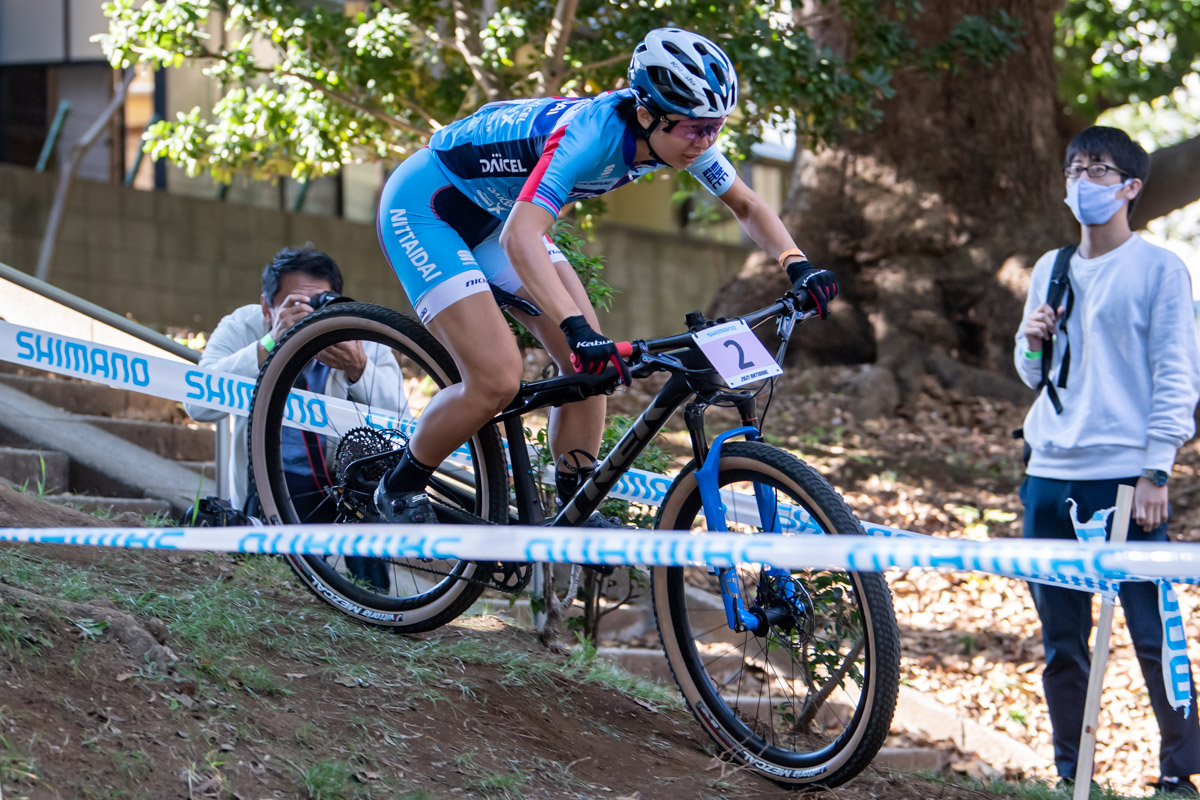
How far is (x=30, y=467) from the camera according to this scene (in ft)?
20.0

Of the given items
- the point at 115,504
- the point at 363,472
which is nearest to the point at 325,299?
the point at 363,472

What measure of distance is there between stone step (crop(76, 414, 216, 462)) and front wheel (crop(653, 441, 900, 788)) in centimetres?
472

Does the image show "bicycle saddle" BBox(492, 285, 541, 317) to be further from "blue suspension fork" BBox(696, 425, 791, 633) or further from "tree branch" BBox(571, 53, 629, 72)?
"tree branch" BBox(571, 53, 629, 72)

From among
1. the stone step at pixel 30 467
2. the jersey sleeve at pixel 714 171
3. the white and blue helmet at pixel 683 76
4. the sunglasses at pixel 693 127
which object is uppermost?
the white and blue helmet at pixel 683 76

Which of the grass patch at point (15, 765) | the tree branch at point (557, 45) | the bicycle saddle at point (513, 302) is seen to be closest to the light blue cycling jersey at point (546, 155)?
the bicycle saddle at point (513, 302)

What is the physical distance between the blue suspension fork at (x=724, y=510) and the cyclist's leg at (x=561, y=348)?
0.61 metres

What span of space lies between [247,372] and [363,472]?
1.53m

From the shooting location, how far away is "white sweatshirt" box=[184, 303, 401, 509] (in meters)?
4.59

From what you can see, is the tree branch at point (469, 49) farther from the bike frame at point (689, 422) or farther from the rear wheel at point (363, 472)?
the bike frame at point (689, 422)

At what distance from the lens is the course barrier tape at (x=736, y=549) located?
2098mm

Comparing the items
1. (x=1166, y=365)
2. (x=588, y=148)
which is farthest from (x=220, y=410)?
(x=1166, y=365)

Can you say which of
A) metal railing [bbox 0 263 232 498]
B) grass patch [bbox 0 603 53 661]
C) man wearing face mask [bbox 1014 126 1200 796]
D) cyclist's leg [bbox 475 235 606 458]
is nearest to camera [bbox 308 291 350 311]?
cyclist's leg [bbox 475 235 606 458]

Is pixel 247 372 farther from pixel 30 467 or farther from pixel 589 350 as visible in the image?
pixel 589 350

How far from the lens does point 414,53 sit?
8859mm
